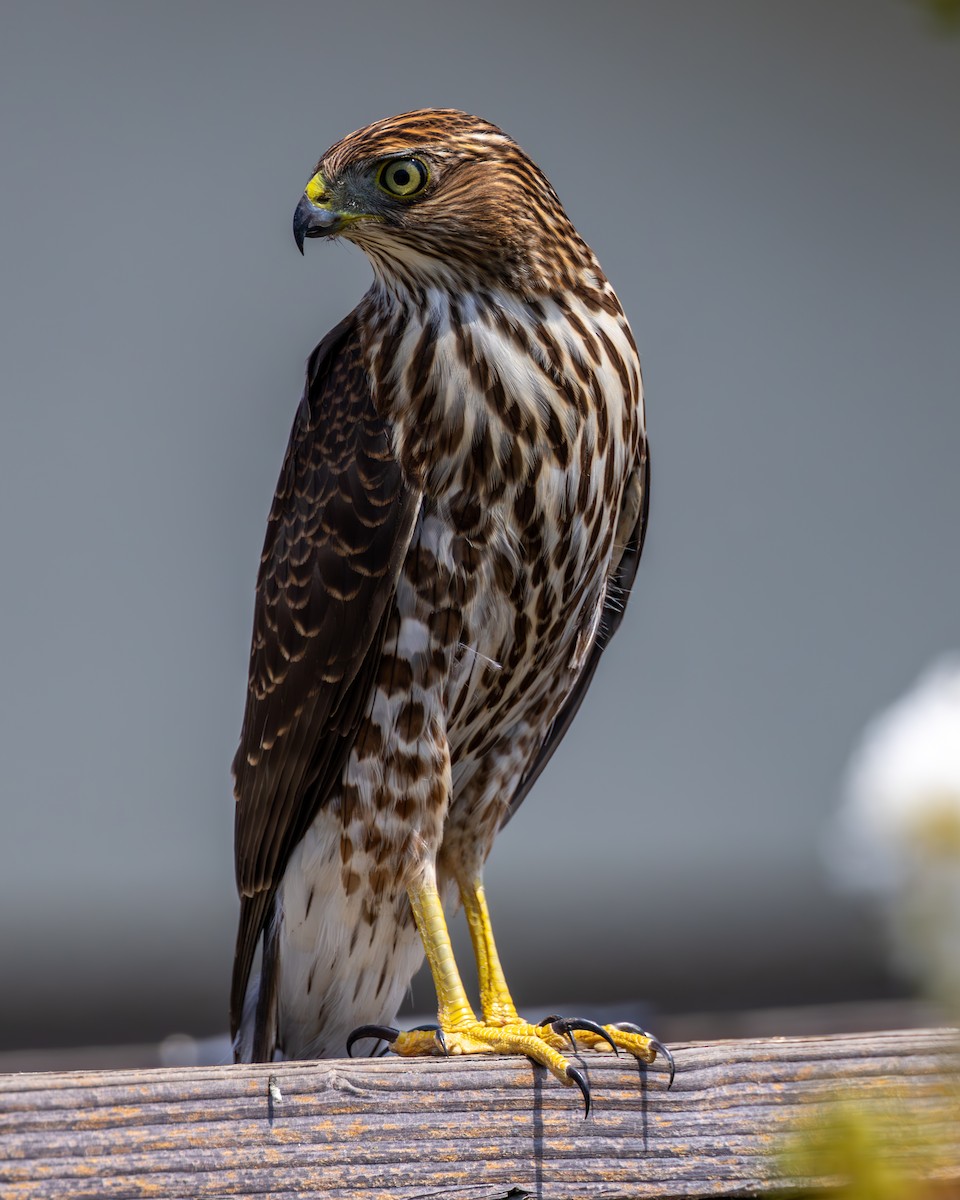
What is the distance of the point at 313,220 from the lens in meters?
2.40

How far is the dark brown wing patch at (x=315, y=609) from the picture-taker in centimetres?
240

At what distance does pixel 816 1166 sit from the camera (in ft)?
1.71

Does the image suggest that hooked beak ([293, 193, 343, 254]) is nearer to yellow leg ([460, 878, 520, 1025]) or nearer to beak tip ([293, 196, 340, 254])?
beak tip ([293, 196, 340, 254])

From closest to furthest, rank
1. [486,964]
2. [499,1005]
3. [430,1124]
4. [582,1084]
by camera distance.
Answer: [430,1124] → [582,1084] → [499,1005] → [486,964]

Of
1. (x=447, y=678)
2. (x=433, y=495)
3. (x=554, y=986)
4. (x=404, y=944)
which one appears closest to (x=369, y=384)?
(x=433, y=495)

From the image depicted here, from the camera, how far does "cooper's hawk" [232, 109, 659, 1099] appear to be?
234 cm

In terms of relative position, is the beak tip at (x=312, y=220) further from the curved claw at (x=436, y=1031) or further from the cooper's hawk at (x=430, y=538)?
the curved claw at (x=436, y=1031)

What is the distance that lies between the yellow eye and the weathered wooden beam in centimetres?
142

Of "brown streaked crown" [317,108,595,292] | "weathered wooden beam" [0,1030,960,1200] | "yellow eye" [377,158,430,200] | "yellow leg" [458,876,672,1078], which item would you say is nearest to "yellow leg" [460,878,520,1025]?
"yellow leg" [458,876,672,1078]

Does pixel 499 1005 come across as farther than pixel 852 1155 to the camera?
Yes

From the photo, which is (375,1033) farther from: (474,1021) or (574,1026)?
(574,1026)

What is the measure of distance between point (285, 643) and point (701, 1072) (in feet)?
4.04

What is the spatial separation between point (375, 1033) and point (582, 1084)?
102cm

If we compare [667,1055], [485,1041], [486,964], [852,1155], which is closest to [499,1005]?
[486,964]
